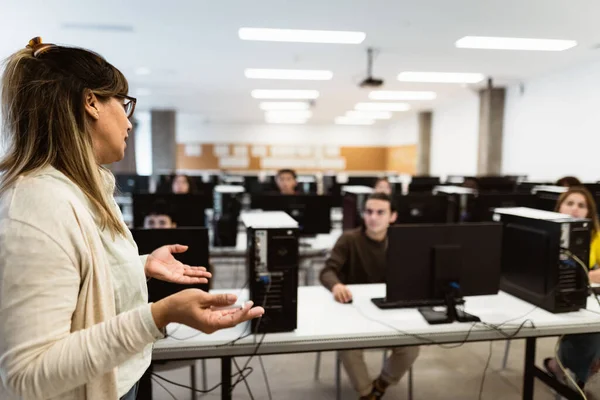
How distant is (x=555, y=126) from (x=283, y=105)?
590cm

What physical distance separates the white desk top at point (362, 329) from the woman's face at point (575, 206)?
85 cm

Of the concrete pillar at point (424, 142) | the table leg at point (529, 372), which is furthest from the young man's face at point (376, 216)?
the concrete pillar at point (424, 142)

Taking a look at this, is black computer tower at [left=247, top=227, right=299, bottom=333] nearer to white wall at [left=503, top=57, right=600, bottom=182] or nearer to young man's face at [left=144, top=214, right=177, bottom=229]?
young man's face at [left=144, top=214, right=177, bottom=229]

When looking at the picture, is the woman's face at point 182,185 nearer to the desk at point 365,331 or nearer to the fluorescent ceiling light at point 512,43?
the desk at point 365,331

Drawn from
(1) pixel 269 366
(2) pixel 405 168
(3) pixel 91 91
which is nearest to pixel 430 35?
(1) pixel 269 366

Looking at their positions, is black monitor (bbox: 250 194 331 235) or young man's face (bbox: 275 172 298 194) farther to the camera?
young man's face (bbox: 275 172 298 194)

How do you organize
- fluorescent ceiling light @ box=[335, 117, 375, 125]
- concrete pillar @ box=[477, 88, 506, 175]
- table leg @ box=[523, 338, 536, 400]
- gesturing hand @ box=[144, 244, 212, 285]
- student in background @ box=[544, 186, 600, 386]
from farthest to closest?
fluorescent ceiling light @ box=[335, 117, 375, 125], concrete pillar @ box=[477, 88, 506, 175], student in background @ box=[544, 186, 600, 386], table leg @ box=[523, 338, 536, 400], gesturing hand @ box=[144, 244, 212, 285]

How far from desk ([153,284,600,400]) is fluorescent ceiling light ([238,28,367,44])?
3431 millimetres

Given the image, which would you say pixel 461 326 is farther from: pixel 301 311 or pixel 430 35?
pixel 430 35

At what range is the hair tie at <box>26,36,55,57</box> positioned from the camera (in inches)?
31.4

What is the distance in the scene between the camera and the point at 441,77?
6.98 meters

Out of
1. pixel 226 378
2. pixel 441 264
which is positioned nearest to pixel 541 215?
pixel 441 264

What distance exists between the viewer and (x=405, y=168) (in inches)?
513

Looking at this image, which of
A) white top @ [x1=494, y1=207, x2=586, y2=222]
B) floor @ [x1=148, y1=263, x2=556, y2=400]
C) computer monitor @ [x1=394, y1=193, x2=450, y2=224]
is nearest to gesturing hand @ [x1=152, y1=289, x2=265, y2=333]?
white top @ [x1=494, y1=207, x2=586, y2=222]
